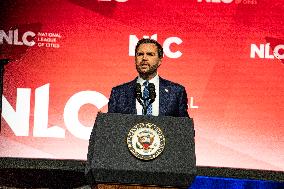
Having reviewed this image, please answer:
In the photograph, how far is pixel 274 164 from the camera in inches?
156

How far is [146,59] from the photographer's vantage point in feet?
6.58

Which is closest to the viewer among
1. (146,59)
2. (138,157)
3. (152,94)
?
(138,157)

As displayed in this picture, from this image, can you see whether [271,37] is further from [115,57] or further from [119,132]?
[119,132]

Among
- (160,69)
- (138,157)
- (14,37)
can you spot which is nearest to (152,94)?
(138,157)

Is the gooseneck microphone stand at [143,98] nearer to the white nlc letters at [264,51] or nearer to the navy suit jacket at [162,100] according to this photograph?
the navy suit jacket at [162,100]

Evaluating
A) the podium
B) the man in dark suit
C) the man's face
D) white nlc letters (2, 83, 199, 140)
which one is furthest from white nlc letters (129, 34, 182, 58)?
the podium

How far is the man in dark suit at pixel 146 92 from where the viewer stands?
2.01 metres

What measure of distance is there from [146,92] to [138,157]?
0.34 metres

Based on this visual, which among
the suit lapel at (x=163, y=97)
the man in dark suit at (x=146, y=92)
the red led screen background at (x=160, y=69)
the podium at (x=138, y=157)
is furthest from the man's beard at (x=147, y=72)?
the red led screen background at (x=160, y=69)

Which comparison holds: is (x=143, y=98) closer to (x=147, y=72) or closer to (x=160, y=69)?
(x=147, y=72)

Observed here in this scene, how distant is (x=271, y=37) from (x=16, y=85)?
7.29 feet

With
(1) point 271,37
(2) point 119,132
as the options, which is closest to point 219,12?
(1) point 271,37

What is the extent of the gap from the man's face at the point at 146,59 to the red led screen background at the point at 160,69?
A: 1.95 metres

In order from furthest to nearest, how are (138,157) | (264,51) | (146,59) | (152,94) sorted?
(264,51) < (146,59) < (152,94) < (138,157)
